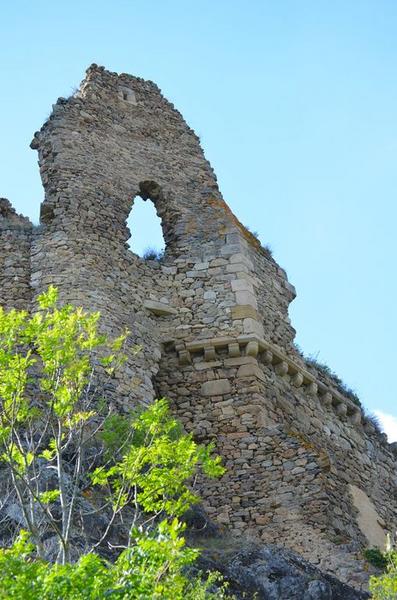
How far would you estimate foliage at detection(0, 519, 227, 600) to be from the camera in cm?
834

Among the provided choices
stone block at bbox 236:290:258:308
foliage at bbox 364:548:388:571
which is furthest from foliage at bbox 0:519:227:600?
stone block at bbox 236:290:258:308

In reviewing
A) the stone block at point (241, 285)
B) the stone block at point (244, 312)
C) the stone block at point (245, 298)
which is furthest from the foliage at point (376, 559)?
the stone block at point (241, 285)

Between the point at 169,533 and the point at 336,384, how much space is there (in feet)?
41.1

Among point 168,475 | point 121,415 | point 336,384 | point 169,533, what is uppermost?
point 336,384

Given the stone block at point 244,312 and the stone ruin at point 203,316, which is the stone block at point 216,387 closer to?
the stone ruin at point 203,316

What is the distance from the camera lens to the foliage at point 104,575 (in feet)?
27.3

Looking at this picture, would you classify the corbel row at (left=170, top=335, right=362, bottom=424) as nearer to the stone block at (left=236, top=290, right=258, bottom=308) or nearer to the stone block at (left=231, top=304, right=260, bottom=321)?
the stone block at (left=231, top=304, right=260, bottom=321)

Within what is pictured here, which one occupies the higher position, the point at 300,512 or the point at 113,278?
the point at 113,278

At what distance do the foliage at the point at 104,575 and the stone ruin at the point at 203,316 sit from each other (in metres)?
6.54

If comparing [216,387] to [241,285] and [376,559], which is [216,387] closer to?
[241,285]

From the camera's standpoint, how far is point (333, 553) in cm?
1550

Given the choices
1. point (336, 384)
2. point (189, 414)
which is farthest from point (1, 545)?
point (336, 384)

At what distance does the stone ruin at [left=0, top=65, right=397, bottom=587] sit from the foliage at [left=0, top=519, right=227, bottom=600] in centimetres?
654

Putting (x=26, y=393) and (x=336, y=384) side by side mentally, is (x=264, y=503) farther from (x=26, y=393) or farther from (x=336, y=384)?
(x=336, y=384)
